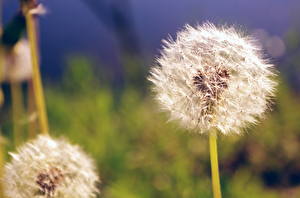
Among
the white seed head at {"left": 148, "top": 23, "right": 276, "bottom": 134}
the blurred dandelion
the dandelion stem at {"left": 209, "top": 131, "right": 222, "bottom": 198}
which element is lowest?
the dandelion stem at {"left": 209, "top": 131, "right": 222, "bottom": 198}

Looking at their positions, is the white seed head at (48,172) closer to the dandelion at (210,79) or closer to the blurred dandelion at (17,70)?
the dandelion at (210,79)

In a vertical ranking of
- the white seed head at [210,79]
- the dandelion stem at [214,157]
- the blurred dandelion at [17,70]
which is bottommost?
the dandelion stem at [214,157]

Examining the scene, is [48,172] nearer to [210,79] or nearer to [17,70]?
[210,79]

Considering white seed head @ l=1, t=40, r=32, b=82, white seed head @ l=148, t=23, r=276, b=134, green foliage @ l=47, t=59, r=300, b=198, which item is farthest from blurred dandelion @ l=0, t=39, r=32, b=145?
white seed head @ l=148, t=23, r=276, b=134

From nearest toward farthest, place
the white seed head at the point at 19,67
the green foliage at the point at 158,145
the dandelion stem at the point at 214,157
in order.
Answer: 1. the dandelion stem at the point at 214,157
2. the white seed head at the point at 19,67
3. the green foliage at the point at 158,145

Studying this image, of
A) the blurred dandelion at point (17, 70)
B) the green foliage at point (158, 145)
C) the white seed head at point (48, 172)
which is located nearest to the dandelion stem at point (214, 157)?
the white seed head at point (48, 172)

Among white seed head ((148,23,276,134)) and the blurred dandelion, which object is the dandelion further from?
the blurred dandelion
